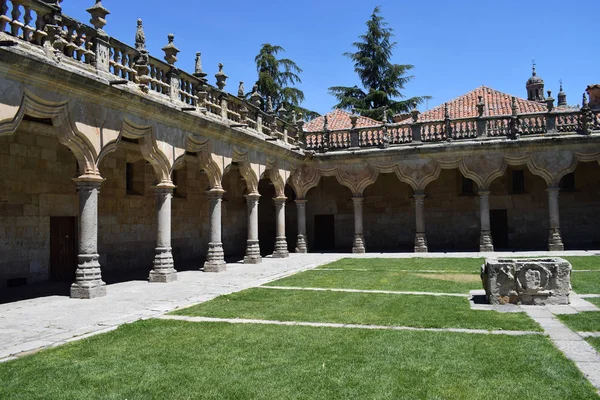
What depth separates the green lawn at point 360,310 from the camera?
7551 millimetres

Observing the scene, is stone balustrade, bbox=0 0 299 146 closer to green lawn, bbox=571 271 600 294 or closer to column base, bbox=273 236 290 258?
column base, bbox=273 236 290 258

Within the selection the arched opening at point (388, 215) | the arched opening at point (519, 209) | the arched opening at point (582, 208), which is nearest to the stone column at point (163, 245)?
the arched opening at point (388, 215)

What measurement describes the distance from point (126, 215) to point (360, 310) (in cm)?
1004

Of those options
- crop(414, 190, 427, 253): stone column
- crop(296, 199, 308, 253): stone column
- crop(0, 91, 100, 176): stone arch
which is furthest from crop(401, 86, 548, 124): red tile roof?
crop(0, 91, 100, 176): stone arch

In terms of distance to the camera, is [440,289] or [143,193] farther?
[143,193]

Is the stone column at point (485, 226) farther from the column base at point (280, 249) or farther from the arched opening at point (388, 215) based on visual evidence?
the column base at point (280, 249)

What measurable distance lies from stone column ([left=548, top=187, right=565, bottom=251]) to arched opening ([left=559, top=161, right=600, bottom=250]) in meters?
2.66

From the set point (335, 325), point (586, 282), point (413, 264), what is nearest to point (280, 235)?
point (413, 264)

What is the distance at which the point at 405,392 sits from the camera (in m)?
4.57

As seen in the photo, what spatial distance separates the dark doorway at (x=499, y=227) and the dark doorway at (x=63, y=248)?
18.7 m

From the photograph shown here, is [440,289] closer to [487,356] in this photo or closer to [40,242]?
[487,356]

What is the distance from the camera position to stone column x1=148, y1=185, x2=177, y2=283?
1316 cm

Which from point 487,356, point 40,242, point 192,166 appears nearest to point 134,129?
point 40,242

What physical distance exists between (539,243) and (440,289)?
15.2 metres
